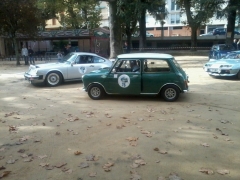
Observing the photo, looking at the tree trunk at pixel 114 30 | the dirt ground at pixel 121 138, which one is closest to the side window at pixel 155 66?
the dirt ground at pixel 121 138

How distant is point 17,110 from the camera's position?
23.3 ft

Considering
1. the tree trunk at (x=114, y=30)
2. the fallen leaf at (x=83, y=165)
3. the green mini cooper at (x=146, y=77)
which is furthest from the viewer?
the tree trunk at (x=114, y=30)

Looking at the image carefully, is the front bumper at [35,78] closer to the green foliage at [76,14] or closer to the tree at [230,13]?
the tree at [230,13]

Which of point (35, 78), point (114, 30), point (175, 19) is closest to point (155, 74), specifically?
point (35, 78)

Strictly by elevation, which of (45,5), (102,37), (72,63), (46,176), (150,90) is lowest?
(46,176)

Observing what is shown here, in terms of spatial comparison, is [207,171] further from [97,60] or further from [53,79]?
[97,60]

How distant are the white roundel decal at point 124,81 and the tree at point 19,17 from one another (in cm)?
1496

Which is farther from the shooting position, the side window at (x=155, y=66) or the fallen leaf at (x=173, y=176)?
the side window at (x=155, y=66)

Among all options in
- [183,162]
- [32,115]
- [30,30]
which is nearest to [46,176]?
[183,162]

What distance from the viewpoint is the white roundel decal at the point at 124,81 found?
7.88 meters

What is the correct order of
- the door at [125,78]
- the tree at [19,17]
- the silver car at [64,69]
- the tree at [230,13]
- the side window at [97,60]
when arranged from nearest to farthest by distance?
1. the door at [125,78]
2. the silver car at [64,69]
3. the side window at [97,60]
4. the tree at [19,17]
5. the tree at [230,13]

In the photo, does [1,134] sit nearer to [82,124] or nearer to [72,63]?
[82,124]

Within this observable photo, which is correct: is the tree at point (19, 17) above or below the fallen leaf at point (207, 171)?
above

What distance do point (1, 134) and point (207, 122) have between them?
4.57 metres
